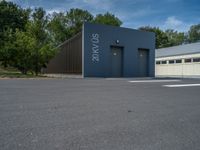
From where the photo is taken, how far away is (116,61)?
1767 centimetres

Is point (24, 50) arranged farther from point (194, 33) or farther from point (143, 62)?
point (194, 33)

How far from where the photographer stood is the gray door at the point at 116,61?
57.3ft

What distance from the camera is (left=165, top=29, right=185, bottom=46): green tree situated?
53138 mm

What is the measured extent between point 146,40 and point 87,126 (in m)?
17.2

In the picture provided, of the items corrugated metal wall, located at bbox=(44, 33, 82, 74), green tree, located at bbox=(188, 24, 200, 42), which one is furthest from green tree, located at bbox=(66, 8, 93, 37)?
green tree, located at bbox=(188, 24, 200, 42)

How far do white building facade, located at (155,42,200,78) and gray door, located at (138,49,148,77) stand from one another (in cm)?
632

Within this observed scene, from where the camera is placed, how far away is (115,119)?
325 centimetres

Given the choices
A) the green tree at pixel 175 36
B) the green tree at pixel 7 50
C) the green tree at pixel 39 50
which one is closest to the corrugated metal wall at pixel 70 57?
the green tree at pixel 39 50

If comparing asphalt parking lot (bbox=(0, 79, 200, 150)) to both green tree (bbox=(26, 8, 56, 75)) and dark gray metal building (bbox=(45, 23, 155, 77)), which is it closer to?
dark gray metal building (bbox=(45, 23, 155, 77))

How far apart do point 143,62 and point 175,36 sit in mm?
39502

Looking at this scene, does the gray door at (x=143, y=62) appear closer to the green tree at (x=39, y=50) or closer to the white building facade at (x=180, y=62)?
the white building facade at (x=180, y=62)

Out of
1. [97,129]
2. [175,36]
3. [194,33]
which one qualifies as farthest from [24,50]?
[194,33]

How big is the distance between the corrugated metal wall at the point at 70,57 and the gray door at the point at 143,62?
5769 mm

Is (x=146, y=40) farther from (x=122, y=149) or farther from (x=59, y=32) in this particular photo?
(x=59, y=32)
